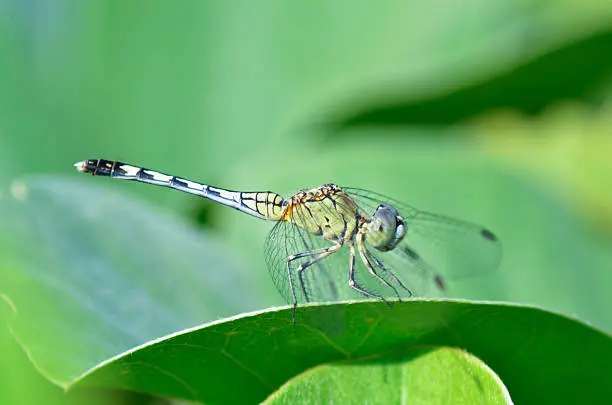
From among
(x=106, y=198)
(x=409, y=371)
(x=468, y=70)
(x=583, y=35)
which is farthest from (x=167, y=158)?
(x=409, y=371)

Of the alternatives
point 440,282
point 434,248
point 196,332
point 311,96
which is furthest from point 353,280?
point 311,96

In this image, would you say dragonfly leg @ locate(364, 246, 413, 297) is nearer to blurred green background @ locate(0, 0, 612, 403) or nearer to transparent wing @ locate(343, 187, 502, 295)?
transparent wing @ locate(343, 187, 502, 295)

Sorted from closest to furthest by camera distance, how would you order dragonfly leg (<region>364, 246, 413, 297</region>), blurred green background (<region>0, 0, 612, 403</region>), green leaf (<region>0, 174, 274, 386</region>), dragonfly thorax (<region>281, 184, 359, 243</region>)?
green leaf (<region>0, 174, 274, 386</region>) < dragonfly leg (<region>364, 246, 413, 297</region>) < dragonfly thorax (<region>281, 184, 359, 243</region>) < blurred green background (<region>0, 0, 612, 403</region>)

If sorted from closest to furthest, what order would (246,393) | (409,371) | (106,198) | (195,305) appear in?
(409,371) < (246,393) < (195,305) < (106,198)

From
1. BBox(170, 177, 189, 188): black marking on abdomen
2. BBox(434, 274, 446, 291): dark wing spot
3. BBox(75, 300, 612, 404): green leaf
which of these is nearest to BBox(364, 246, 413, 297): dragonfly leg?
BBox(434, 274, 446, 291): dark wing spot

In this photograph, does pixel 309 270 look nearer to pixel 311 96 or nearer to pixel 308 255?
pixel 308 255

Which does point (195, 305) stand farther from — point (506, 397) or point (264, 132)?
point (264, 132)
